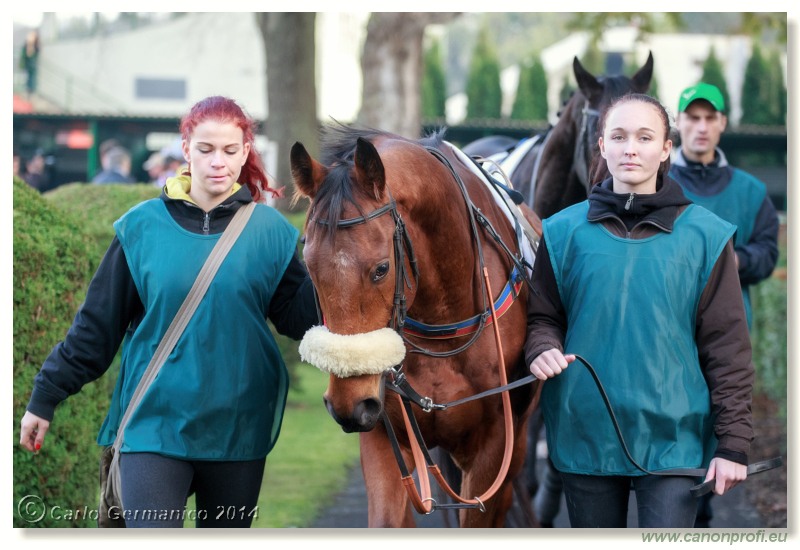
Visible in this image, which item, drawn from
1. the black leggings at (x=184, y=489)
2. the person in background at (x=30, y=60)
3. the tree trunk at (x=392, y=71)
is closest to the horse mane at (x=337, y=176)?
the black leggings at (x=184, y=489)

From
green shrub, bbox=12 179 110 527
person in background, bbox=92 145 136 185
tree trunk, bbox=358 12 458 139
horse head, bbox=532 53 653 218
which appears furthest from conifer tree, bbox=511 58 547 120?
green shrub, bbox=12 179 110 527

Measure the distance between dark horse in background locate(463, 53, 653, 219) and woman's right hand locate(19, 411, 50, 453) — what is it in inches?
110

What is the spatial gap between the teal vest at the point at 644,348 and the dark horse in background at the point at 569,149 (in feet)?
5.83

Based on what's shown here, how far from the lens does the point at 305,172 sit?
3090 millimetres

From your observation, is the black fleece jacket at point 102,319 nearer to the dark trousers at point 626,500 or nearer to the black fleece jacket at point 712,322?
the black fleece jacket at point 712,322

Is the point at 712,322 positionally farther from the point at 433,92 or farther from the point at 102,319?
the point at 433,92

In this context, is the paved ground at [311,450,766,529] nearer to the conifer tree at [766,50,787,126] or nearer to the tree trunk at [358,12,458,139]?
the tree trunk at [358,12,458,139]

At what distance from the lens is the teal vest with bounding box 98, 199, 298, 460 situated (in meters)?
3.27

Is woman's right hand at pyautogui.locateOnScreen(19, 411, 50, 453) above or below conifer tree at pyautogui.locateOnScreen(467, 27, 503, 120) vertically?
below

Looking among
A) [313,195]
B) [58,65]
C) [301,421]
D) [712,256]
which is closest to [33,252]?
[313,195]

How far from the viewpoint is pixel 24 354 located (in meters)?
4.19

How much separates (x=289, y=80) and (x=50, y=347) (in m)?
7.52

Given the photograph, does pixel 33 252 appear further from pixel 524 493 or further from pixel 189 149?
pixel 524 493

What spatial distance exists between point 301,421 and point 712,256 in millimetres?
5966
